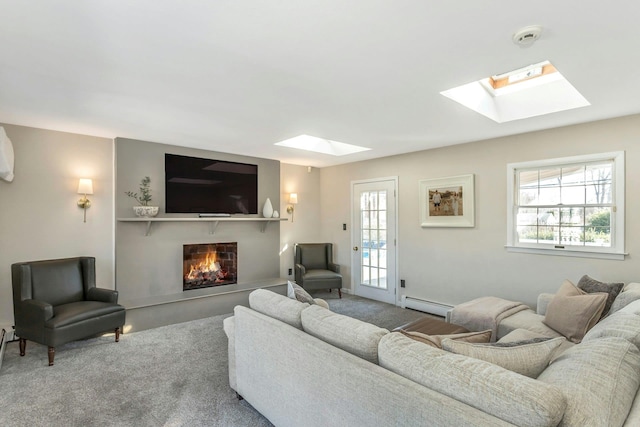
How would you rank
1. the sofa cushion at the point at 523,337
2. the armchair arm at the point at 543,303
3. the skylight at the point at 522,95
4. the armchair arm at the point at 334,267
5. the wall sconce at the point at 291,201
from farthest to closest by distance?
the wall sconce at the point at 291,201, the armchair arm at the point at 334,267, the armchair arm at the point at 543,303, the skylight at the point at 522,95, the sofa cushion at the point at 523,337

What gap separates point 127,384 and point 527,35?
12.2 ft

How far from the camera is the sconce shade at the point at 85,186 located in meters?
3.97

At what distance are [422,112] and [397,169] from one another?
2.19 m

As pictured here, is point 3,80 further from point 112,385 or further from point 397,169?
point 397,169

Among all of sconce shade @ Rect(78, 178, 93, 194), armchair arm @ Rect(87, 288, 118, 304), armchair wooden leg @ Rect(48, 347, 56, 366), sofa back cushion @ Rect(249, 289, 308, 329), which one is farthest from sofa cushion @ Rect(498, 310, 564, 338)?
sconce shade @ Rect(78, 178, 93, 194)

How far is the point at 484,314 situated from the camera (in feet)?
10.3

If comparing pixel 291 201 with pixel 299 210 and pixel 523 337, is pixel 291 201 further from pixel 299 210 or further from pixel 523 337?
pixel 523 337

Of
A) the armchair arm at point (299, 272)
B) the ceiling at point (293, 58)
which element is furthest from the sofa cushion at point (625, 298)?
the armchair arm at point (299, 272)

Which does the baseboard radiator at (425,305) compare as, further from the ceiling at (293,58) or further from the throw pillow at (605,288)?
the ceiling at (293,58)

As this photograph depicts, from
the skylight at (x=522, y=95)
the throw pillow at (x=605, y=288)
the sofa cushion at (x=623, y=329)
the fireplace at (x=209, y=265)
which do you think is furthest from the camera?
the fireplace at (x=209, y=265)

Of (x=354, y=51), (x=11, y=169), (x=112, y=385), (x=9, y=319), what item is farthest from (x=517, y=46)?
(x=9, y=319)

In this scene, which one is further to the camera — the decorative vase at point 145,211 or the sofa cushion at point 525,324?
the decorative vase at point 145,211

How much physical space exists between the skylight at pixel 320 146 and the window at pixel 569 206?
7.10ft

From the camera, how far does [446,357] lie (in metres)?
1.35
